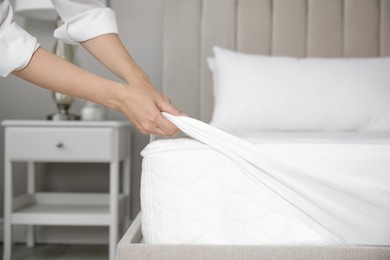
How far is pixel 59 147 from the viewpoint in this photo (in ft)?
7.71

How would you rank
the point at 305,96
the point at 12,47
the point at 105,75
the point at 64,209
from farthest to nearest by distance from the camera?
the point at 105,75 < the point at 64,209 < the point at 305,96 < the point at 12,47

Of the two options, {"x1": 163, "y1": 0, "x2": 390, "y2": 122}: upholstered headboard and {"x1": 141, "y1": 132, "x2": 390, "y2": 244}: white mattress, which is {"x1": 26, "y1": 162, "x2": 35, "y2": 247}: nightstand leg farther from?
{"x1": 141, "y1": 132, "x2": 390, "y2": 244}: white mattress

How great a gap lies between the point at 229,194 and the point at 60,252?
1.63m

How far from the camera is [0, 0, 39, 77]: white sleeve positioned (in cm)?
110

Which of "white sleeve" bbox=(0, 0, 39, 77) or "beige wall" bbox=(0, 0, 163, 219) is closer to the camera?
"white sleeve" bbox=(0, 0, 39, 77)

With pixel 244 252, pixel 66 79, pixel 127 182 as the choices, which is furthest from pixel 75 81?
pixel 127 182

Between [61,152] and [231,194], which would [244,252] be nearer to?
[231,194]

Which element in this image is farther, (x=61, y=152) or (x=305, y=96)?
(x=61, y=152)

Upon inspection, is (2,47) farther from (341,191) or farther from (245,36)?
(245,36)

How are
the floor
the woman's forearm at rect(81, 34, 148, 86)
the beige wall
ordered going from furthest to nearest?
the beige wall
the floor
the woman's forearm at rect(81, 34, 148, 86)

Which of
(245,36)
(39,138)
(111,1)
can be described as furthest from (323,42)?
(39,138)

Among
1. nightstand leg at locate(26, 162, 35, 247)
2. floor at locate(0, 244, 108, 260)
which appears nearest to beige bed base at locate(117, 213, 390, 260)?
floor at locate(0, 244, 108, 260)

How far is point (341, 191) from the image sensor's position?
1195mm

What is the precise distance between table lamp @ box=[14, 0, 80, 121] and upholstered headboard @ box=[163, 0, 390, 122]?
0.49 metres
